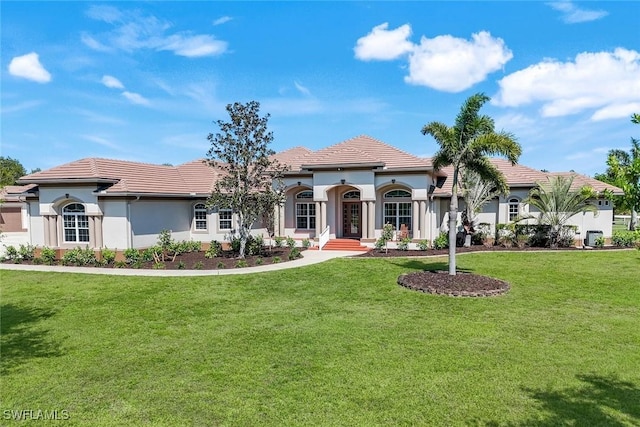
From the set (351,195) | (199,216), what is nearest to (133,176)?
(199,216)

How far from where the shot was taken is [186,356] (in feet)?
24.7

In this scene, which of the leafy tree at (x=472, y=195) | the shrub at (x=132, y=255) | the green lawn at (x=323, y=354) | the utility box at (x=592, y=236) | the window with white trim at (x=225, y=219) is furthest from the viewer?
the window with white trim at (x=225, y=219)

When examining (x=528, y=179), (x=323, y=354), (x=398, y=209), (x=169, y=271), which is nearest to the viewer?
(x=323, y=354)

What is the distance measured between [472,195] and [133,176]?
1965 centimetres

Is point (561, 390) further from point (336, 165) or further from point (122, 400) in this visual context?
point (336, 165)

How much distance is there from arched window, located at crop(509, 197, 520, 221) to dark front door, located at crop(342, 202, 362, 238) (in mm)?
9539

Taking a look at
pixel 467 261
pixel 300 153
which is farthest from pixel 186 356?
pixel 300 153

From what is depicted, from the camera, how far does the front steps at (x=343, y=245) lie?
22125mm

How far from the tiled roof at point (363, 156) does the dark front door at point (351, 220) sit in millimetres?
3365

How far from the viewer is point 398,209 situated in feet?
76.3

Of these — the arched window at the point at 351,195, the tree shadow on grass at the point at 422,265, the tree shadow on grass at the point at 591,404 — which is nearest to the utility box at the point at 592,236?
the tree shadow on grass at the point at 422,265

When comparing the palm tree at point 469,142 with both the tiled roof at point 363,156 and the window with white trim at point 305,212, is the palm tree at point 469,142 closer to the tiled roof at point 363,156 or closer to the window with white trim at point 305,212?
the tiled roof at point 363,156

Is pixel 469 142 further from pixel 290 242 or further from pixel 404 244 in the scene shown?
pixel 290 242

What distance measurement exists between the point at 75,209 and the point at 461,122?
2008 centimetres
